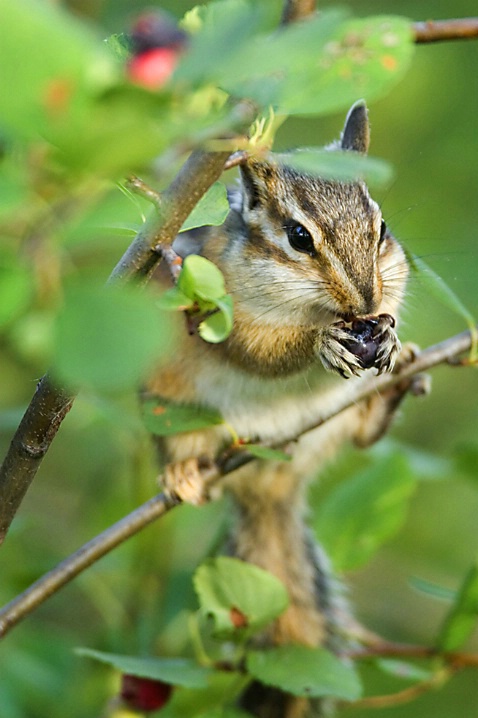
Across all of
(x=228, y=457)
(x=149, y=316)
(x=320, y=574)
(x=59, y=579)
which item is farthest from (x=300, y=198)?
(x=149, y=316)

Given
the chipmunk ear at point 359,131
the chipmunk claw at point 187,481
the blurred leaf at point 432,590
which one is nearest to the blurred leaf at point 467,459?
the blurred leaf at point 432,590

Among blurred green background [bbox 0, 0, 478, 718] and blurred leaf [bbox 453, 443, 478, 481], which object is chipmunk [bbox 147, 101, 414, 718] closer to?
blurred green background [bbox 0, 0, 478, 718]

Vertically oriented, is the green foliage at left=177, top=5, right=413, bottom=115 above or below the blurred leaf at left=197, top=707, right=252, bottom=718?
above

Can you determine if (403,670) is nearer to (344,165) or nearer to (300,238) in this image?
(300,238)

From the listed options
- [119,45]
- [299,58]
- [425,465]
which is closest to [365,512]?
[425,465]

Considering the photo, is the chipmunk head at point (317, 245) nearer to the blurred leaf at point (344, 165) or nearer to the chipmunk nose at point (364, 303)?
the chipmunk nose at point (364, 303)

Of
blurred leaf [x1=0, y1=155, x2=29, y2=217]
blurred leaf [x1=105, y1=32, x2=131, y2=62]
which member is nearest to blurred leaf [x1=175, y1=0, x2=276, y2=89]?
blurred leaf [x1=0, y1=155, x2=29, y2=217]

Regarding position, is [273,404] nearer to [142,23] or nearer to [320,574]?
[320,574]
